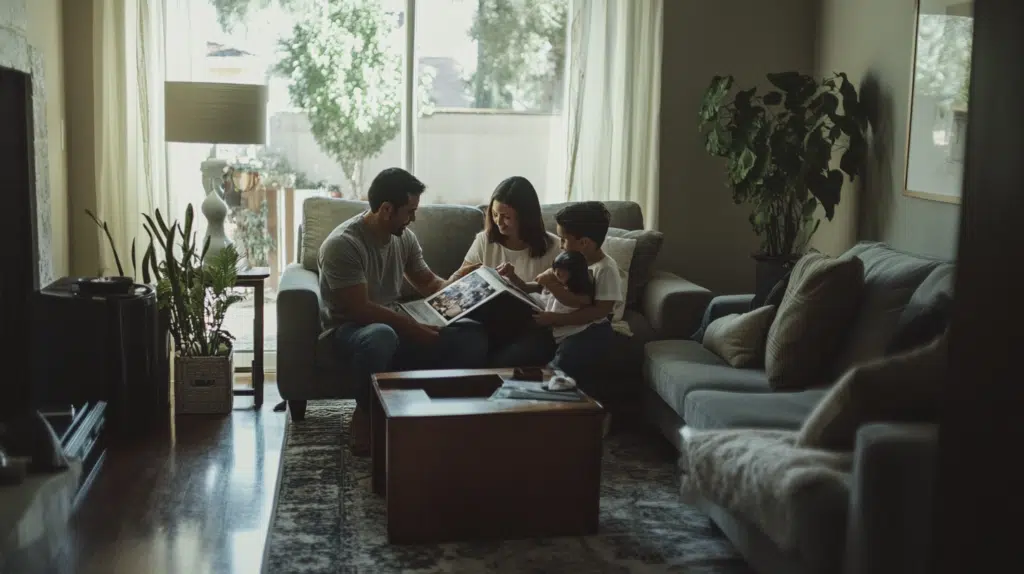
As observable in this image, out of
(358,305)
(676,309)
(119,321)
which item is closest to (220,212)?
(119,321)

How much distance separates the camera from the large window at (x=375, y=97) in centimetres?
496

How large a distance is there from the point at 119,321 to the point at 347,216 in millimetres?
1019

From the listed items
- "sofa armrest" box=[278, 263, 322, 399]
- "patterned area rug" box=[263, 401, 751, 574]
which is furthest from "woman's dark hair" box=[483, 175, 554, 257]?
"patterned area rug" box=[263, 401, 751, 574]

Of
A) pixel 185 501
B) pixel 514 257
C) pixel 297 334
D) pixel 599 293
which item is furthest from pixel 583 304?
pixel 185 501

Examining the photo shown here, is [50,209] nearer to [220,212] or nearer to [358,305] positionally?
[220,212]

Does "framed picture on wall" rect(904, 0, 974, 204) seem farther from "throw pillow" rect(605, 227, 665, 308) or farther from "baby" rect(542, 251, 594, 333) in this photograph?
"baby" rect(542, 251, 594, 333)

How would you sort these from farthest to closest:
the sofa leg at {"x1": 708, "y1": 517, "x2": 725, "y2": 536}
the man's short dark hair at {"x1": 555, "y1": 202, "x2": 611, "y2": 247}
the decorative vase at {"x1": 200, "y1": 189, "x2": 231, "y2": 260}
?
the decorative vase at {"x1": 200, "y1": 189, "x2": 231, "y2": 260}
the man's short dark hair at {"x1": 555, "y1": 202, "x2": 611, "y2": 247}
the sofa leg at {"x1": 708, "y1": 517, "x2": 725, "y2": 536}

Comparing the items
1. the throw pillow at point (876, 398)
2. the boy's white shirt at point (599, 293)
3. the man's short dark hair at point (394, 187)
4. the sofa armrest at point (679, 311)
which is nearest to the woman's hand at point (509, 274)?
the boy's white shirt at point (599, 293)

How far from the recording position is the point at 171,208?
4785 millimetres

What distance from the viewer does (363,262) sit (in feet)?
12.3

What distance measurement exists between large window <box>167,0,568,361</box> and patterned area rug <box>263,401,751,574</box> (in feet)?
6.06

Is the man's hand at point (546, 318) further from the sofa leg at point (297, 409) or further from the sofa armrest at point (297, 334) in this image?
the sofa leg at point (297, 409)

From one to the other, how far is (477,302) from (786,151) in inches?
62.9

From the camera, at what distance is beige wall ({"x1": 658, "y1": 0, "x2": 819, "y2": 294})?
5.18 metres
